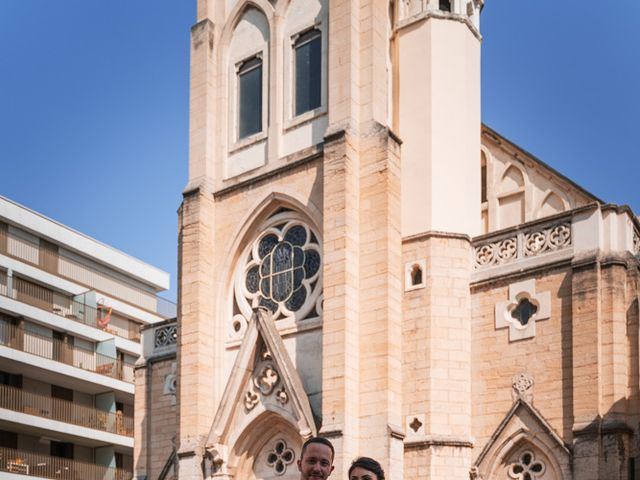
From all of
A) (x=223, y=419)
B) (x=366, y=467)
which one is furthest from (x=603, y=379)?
(x=366, y=467)

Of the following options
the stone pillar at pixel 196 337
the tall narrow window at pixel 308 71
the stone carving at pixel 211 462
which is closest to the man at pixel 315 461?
the stone carving at pixel 211 462

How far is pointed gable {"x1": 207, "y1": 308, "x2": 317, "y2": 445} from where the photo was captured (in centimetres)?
2262

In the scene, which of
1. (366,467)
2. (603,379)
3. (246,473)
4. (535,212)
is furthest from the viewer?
(535,212)

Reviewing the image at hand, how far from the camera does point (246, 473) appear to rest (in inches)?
925

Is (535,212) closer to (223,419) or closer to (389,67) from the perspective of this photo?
(389,67)

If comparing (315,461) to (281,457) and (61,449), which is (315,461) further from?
(61,449)

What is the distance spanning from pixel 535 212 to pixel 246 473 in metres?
8.23

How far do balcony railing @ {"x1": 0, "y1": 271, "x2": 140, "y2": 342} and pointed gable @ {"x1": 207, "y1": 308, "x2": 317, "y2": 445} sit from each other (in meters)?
16.6

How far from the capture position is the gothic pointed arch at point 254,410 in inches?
899

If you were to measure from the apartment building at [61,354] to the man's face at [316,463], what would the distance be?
31.0 meters

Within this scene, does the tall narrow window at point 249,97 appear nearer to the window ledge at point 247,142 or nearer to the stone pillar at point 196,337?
the window ledge at point 247,142

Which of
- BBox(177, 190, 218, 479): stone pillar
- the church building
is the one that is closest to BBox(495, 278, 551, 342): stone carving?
the church building

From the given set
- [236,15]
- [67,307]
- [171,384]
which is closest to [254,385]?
[171,384]

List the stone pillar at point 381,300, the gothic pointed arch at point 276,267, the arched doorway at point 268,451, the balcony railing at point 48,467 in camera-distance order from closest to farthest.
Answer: the stone pillar at point 381,300 → the arched doorway at point 268,451 → the gothic pointed arch at point 276,267 → the balcony railing at point 48,467
